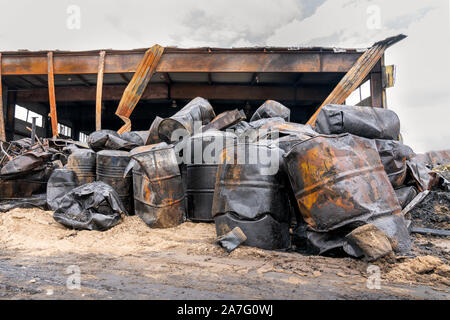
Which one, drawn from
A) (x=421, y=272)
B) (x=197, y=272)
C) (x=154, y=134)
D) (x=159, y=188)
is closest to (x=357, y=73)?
(x=154, y=134)

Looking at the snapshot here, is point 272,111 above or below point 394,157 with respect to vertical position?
above

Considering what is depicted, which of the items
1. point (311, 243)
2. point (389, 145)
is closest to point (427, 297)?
point (311, 243)

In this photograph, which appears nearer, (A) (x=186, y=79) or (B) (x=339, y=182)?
(B) (x=339, y=182)

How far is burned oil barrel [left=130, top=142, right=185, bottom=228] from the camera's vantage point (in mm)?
3414

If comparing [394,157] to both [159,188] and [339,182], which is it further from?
[159,188]

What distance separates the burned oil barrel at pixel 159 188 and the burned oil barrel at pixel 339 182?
5.53 ft

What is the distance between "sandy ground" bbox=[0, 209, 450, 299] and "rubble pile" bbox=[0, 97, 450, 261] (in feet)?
0.67

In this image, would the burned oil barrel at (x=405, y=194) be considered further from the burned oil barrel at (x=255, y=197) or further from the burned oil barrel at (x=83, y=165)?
the burned oil barrel at (x=83, y=165)

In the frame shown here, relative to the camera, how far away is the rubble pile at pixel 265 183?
2219mm

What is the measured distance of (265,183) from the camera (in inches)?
102

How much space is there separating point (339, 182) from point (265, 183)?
0.65 metres

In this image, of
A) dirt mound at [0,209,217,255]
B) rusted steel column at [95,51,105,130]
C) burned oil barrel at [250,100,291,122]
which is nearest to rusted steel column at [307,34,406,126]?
burned oil barrel at [250,100,291,122]

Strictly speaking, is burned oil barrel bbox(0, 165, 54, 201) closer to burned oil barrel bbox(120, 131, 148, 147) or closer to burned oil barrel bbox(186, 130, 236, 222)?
burned oil barrel bbox(120, 131, 148, 147)

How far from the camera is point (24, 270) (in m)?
2.02
